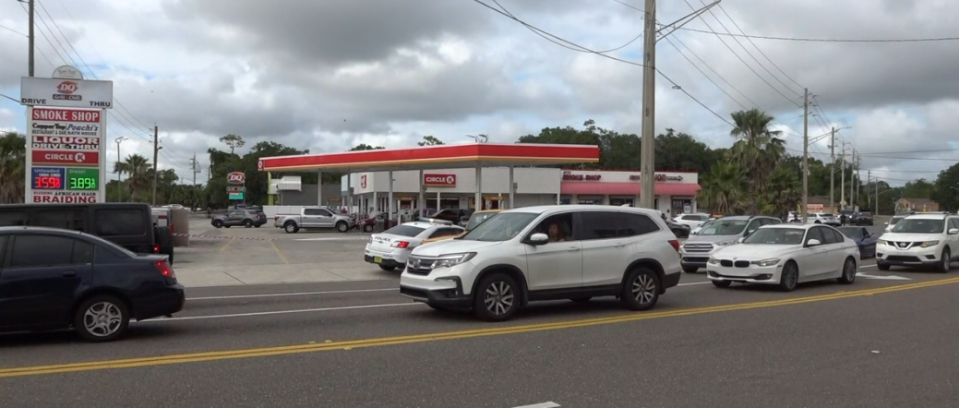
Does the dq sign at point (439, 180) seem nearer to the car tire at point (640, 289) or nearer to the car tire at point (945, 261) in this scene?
the car tire at point (945, 261)

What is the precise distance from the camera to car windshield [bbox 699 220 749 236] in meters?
21.8

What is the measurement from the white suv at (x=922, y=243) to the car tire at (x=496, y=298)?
14.6 metres

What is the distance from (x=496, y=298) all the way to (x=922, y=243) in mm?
15201

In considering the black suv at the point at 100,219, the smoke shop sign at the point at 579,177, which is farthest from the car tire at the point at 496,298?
the smoke shop sign at the point at 579,177

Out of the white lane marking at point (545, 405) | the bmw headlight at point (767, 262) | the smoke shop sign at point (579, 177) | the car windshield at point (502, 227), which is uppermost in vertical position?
the smoke shop sign at point (579, 177)

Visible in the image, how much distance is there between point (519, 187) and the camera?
56.9 metres

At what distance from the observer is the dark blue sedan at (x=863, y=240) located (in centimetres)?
2697

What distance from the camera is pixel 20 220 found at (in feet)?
49.0

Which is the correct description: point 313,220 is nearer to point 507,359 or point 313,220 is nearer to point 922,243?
point 922,243

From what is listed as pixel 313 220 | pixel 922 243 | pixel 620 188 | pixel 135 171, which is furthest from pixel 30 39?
pixel 135 171

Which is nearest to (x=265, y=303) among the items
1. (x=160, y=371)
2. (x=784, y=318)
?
(x=160, y=371)

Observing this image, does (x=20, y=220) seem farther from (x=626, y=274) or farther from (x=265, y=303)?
(x=626, y=274)

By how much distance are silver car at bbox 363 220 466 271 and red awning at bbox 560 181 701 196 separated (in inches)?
1503

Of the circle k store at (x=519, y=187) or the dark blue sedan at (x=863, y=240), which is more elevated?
the circle k store at (x=519, y=187)
